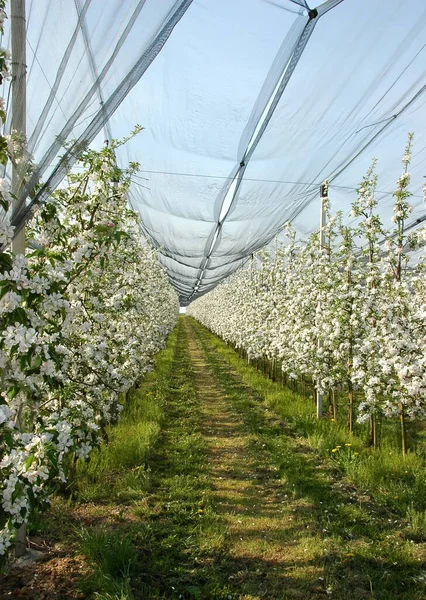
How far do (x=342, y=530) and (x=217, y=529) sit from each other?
105cm

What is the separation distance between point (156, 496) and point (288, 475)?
4.99ft

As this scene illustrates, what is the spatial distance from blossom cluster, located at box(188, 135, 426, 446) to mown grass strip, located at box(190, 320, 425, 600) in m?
0.90

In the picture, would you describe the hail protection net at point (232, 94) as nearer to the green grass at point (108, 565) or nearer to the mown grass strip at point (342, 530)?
the green grass at point (108, 565)

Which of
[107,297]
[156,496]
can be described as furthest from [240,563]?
[107,297]

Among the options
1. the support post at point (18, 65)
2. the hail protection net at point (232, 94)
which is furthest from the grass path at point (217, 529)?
the support post at point (18, 65)

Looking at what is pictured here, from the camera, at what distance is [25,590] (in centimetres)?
285

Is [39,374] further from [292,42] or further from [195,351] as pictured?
[195,351]

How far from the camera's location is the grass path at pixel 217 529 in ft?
9.65

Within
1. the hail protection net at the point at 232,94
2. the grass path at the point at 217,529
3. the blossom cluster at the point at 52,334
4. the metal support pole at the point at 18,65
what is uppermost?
the hail protection net at the point at 232,94

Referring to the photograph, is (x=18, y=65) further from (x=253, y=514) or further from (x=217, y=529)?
(x=253, y=514)

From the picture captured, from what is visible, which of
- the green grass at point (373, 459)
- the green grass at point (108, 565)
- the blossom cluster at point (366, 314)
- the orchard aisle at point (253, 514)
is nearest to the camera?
the green grass at point (108, 565)

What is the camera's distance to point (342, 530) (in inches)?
145

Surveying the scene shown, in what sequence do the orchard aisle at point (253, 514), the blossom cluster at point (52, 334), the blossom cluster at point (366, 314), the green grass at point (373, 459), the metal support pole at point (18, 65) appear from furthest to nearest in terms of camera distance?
the blossom cluster at point (366, 314) → the green grass at point (373, 459) → the orchard aisle at point (253, 514) → the metal support pole at point (18, 65) → the blossom cluster at point (52, 334)

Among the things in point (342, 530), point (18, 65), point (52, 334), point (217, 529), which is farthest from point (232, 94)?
point (342, 530)
